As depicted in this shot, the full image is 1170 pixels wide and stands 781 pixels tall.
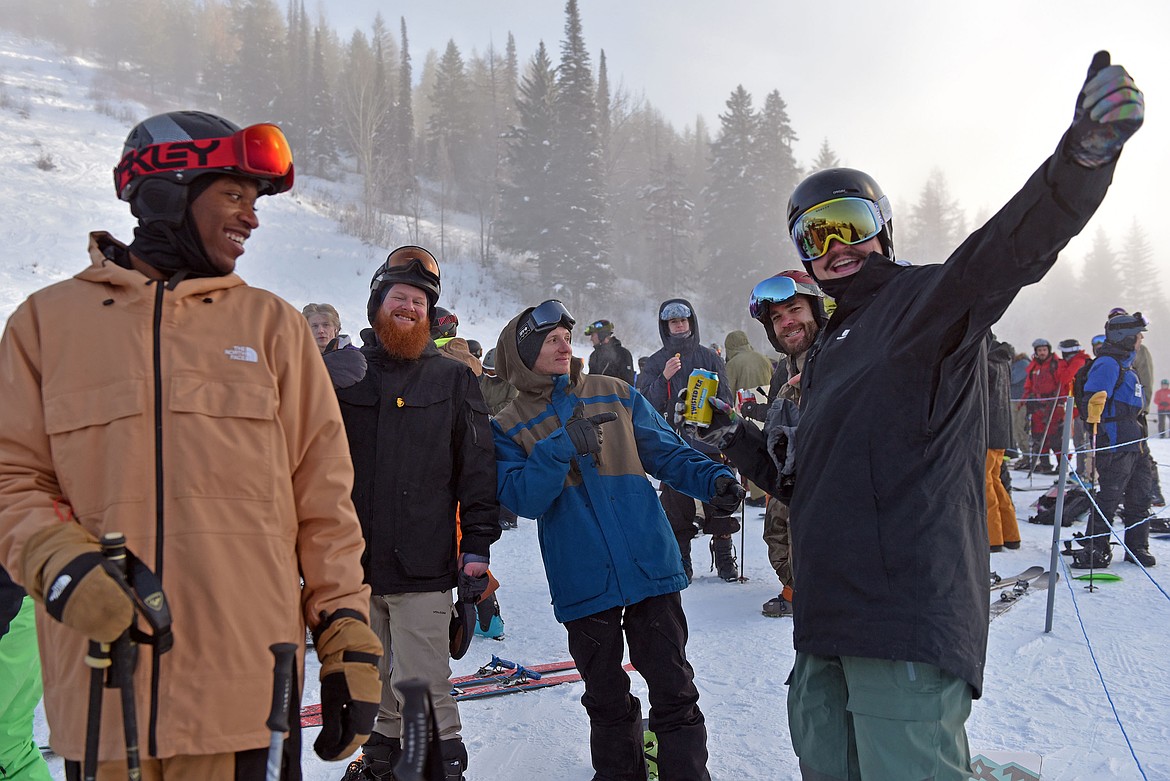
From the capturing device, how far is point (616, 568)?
10.4ft

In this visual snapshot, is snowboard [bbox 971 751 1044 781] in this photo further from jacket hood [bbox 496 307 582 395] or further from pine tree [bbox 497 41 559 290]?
pine tree [bbox 497 41 559 290]

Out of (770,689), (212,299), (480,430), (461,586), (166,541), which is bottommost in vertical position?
(770,689)

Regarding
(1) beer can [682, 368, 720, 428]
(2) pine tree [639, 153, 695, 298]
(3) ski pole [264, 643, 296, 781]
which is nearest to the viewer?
(3) ski pole [264, 643, 296, 781]

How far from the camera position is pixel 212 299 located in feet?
6.05

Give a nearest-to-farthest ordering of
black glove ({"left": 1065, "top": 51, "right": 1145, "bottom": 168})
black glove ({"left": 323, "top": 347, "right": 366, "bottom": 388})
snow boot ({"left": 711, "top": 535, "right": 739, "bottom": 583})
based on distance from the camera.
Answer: black glove ({"left": 1065, "top": 51, "right": 1145, "bottom": 168}) < black glove ({"left": 323, "top": 347, "right": 366, "bottom": 388}) < snow boot ({"left": 711, "top": 535, "right": 739, "bottom": 583})

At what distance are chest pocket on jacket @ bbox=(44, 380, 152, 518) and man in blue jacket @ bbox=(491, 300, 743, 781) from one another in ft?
5.88

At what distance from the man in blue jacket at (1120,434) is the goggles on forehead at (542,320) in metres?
6.40

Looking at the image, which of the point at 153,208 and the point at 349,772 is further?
the point at 349,772

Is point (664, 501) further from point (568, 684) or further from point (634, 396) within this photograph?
point (634, 396)

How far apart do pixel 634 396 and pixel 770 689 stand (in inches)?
83.7

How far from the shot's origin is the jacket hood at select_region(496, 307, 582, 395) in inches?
141

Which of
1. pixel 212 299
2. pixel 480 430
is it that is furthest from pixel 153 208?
pixel 480 430

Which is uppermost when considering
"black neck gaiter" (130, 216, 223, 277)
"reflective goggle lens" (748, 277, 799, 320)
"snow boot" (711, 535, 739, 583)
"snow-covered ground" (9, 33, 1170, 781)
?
"reflective goggle lens" (748, 277, 799, 320)

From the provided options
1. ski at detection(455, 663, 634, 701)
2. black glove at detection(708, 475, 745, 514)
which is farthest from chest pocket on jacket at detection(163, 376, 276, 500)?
ski at detection(455, 663, 634, 701)
